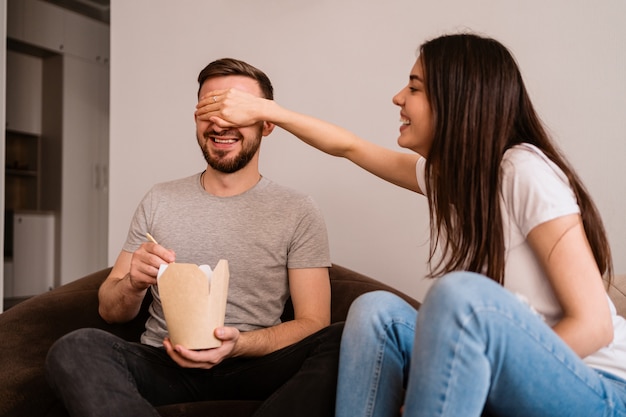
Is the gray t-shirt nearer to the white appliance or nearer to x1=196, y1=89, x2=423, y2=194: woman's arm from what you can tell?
x1=196, y1=89, x2=423, y2=194: woman's arm

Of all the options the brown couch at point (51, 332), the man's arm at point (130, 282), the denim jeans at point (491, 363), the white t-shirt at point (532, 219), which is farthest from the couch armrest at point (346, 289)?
the denim jeans at point (491, 363)

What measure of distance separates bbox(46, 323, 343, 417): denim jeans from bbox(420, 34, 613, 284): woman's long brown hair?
1.19ft

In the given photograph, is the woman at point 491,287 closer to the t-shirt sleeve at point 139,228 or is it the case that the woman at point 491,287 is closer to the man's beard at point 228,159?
the man's beard at point 228,159

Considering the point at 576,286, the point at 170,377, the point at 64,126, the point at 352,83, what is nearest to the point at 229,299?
the point at 170,377

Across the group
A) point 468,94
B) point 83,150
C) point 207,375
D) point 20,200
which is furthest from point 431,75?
point 20,200

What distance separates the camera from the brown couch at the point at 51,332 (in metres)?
1.35

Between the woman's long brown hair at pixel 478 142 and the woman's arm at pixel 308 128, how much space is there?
30 cm

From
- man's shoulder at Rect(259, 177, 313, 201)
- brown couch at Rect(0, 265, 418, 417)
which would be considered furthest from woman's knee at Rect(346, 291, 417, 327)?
man's shoulder at Rect(259, 177, 313, 201)

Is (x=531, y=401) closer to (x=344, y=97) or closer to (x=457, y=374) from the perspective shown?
(x=457, y=374)

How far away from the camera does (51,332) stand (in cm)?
169

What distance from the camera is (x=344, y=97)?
2361 millimetres

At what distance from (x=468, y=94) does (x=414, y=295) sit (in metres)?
1.20

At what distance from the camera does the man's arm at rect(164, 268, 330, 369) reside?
1274mm

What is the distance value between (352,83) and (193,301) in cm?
136
